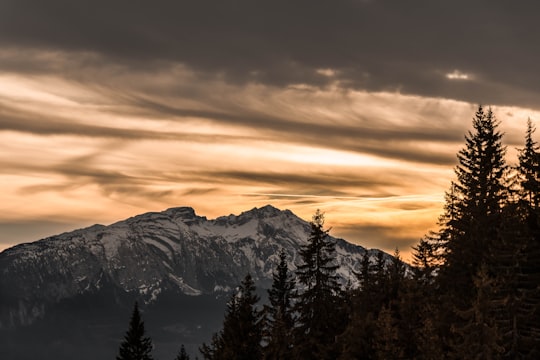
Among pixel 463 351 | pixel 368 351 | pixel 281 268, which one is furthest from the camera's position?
pixel 281 268

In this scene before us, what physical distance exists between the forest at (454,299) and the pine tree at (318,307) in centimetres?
10

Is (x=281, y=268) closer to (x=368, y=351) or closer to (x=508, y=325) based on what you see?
(x=368, y=351)

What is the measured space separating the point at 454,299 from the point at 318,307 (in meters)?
15.1

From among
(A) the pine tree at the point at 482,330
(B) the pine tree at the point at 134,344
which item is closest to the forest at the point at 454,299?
(A) the pine tree at the point at 482,330

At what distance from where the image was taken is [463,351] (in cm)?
4359

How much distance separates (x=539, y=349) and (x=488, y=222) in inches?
497

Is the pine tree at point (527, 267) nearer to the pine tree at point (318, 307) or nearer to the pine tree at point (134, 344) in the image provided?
the pine tree at point (318, 307)

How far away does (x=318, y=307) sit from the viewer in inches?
2574

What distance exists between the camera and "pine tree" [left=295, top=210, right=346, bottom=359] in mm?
64062

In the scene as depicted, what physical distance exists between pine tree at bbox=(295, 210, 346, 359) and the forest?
0.10 metres

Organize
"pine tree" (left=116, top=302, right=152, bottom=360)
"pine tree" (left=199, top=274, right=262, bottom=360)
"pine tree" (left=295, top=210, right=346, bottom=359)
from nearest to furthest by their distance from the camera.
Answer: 1. "pine tree" (left=199, top=274, right=262, bottom=360)
2. "pine tree" (left=295, top=210, right=346, bottom=359)
3. "pine tree" (left=116, top=302, right=152, bottom=360)

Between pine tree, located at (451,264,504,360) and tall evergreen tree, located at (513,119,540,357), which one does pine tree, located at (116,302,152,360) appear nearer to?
tall evergreen tree, located at (513,119,540,357)

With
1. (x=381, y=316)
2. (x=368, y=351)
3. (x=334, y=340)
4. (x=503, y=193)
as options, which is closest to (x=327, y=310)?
(x=334, y=340)

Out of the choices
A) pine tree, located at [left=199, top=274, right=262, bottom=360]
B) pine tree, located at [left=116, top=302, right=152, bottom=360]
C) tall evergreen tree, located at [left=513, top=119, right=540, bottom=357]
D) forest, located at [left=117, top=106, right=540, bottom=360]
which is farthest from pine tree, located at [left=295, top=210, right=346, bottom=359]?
pine tree, located at [left=116, top=302, right=152, bottom=360]
